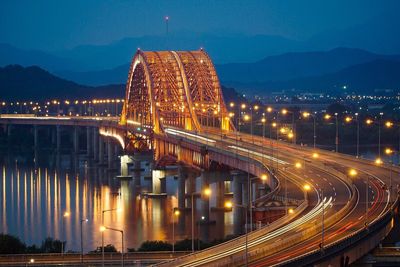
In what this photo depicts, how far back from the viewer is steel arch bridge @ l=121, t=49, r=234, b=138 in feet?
419

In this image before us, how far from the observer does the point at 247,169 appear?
8019 centimetres

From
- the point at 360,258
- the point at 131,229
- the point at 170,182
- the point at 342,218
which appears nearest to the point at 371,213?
the point at 342,218

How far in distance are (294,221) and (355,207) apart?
6.25 m

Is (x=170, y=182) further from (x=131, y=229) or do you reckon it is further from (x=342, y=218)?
(x=342, y=218)

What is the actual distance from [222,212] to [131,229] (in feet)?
41.1

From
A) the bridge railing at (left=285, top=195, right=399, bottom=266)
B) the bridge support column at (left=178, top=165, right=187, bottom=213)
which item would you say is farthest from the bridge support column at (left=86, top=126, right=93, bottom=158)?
the bridge railing at (left=285, top=195, right=399, bottom=266)

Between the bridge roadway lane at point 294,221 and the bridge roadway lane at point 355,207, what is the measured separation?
91cm

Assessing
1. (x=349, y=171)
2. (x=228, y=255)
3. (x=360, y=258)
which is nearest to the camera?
(x=228, y=255)

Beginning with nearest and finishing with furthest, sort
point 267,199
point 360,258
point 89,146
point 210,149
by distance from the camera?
Result: point 360,258, point 267,199, point 210,149, point 89,146

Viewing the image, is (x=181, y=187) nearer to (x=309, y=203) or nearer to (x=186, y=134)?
(x=186, y=134)

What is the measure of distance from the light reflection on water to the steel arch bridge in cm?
831

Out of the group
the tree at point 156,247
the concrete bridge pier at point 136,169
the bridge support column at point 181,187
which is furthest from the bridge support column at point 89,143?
the tree at point 156,247

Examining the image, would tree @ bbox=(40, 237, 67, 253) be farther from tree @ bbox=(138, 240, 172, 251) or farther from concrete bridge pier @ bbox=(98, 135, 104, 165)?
concrete bridge pier @ bbox=(98, 135, 104, 165)

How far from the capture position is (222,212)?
91.3 m
